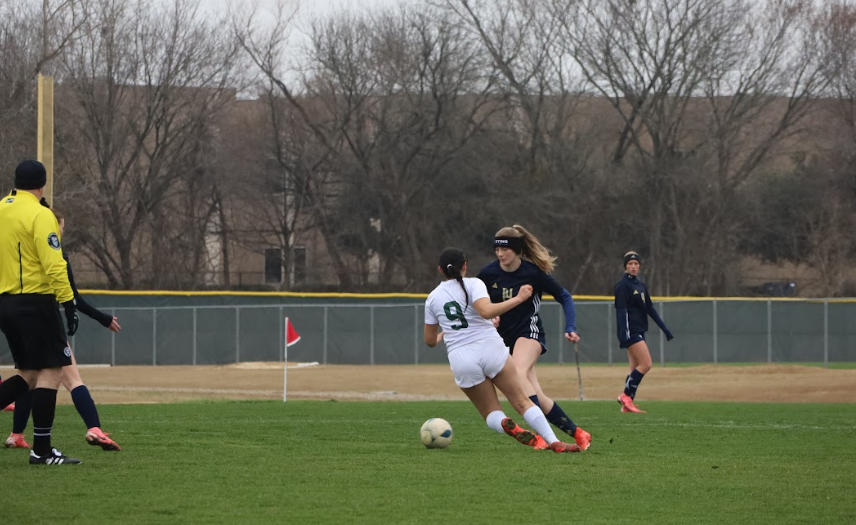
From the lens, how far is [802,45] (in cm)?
4700

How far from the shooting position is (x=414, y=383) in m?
26.0

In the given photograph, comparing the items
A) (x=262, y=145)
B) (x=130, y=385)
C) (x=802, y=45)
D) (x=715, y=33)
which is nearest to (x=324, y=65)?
(x=262, y=145)

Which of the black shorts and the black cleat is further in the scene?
the black cleat

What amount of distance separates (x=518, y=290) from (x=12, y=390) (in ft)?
14.0

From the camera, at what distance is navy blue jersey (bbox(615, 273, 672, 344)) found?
→ 599 inches

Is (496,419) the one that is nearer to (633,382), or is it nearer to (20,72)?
(633,382)

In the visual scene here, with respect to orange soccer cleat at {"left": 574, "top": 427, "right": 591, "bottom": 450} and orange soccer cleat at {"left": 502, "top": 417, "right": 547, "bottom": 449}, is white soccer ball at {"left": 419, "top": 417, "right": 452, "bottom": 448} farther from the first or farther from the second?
orange soccer cleat at {"left": 574, "top": 427, "right": 591, "bottom": 450}

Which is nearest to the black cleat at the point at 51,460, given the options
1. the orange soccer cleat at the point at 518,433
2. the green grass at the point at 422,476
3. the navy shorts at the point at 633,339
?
the green grass at the point at 422,476

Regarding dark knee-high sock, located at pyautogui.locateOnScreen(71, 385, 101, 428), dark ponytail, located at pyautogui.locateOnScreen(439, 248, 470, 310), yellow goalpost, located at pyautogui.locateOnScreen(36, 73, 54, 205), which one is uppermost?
yellow goalpost, located at pyautogui.locateOnScreen(36, 73, 54, 205)

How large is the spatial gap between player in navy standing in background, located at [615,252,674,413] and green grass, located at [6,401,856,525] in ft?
8.61

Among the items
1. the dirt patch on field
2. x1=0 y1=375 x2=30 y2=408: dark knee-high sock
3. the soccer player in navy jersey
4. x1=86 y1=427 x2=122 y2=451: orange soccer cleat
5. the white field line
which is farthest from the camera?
the white field line

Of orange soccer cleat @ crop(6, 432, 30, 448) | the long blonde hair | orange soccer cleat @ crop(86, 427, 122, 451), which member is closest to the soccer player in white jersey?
the long blonde hair

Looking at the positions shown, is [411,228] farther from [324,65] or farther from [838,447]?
[838,447]

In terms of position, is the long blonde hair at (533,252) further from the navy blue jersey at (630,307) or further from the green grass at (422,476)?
the navy blue jersey at (630,307)
